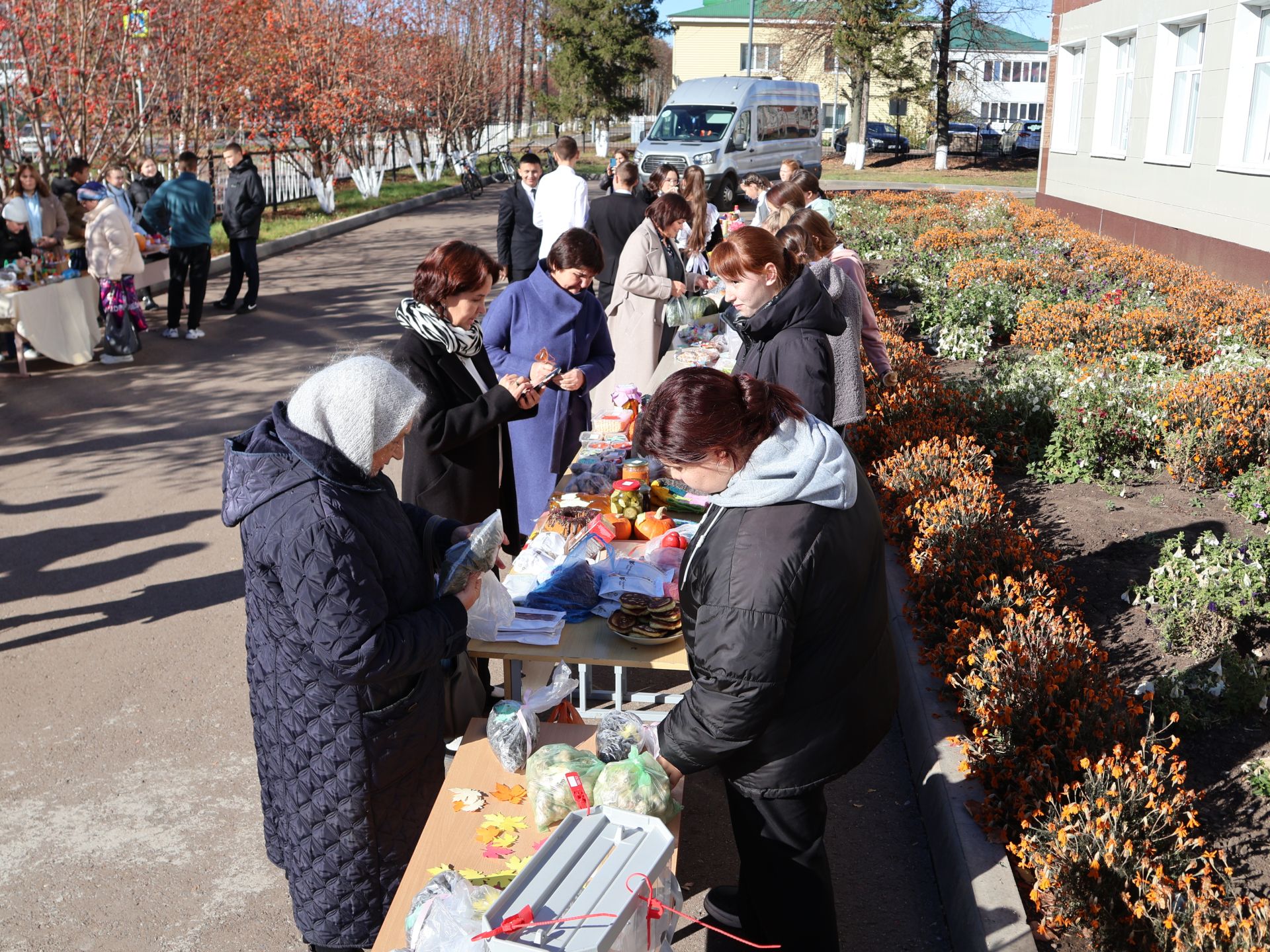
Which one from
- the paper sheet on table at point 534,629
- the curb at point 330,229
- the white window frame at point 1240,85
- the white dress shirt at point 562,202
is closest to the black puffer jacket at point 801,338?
the paper sheet on table at point 534,629

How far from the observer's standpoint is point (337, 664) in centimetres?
253

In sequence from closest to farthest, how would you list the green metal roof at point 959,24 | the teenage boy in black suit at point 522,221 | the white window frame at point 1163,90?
the teenage boy in black suit at point 522,221, the white window frame at point 1163,90, the green metal roof at point 959,24

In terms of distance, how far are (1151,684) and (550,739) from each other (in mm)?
2583

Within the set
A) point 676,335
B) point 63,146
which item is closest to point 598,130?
point 63,146

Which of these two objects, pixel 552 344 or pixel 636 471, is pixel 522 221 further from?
pixel 636 471

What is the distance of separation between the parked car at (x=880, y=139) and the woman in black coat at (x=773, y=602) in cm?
4457

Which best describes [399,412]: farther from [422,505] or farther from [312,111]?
[312,111]

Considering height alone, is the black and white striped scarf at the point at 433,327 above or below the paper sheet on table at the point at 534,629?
above

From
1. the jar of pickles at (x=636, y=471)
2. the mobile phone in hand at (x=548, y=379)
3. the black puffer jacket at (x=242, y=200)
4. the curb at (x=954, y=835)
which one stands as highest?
the black puffer jacket at (x=242, y=200)

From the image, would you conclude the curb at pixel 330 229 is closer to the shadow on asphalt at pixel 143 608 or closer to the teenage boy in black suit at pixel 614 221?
the teenage boy in black suit at pixel 614 221

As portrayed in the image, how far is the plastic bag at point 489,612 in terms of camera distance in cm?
338

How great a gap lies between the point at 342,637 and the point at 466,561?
0.46 meters

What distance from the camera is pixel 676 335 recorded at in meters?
8.23

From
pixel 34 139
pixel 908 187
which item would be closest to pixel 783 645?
pixel 34 139
